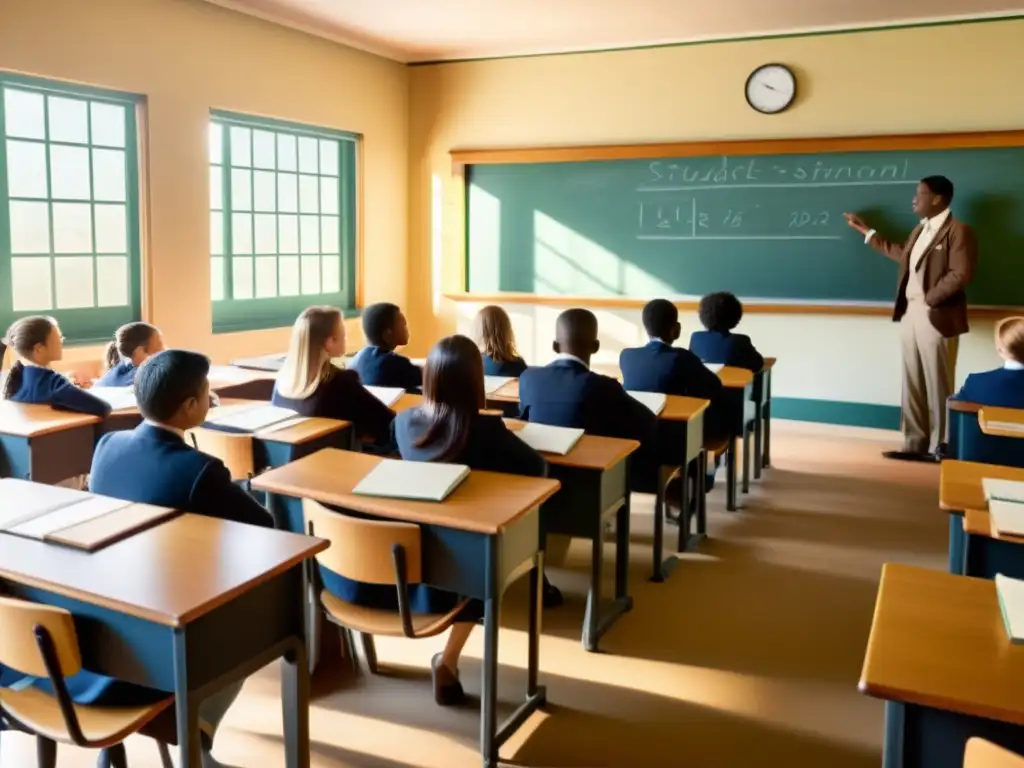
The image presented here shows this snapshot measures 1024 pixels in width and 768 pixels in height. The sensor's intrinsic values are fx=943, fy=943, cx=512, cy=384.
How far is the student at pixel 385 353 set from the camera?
13.3ft

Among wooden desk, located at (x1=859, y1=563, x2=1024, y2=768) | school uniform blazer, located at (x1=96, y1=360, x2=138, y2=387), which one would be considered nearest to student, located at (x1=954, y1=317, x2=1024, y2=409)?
wooden desk, located at (x1=859, y1=563, x2=1024, y2=768)

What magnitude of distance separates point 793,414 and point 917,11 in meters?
2.76

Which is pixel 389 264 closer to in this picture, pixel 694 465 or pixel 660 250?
pixel 660 250

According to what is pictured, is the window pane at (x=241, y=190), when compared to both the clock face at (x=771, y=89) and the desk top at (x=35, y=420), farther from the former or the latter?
the clock face at (x=771, y=89)

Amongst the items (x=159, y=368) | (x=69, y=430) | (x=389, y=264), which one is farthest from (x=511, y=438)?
(x=389, y=264)

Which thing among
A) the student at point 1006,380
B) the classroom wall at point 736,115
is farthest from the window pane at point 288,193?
the student at point 1006,380

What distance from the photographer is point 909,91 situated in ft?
20.3

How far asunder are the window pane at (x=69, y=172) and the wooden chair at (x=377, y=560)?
3542 mm

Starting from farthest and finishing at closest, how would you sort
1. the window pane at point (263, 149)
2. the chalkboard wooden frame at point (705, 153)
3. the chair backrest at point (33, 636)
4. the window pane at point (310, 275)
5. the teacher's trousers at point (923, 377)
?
1. the window pane at point (310, 275)
2. the window pane at point (263, 149)
3. the chalkboard wooden frame at point (705, 153)
4. the teacher's trousers at point (923, 377)
5. the chair backrest at point (33, 636)

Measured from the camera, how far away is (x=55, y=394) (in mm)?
3611

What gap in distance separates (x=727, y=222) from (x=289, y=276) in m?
3.19

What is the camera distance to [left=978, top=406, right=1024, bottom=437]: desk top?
Result: 10.3 ft

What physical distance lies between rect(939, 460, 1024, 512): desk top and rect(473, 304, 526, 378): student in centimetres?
209

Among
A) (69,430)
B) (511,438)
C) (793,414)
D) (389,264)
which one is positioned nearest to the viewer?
(511,438)
